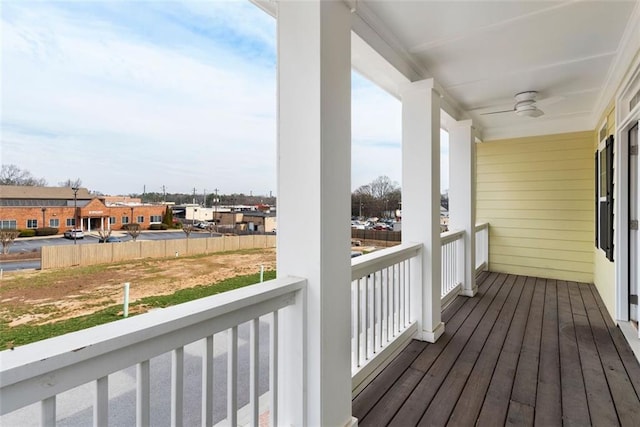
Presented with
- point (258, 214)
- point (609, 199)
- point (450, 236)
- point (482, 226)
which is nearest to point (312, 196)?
point (258, 214)

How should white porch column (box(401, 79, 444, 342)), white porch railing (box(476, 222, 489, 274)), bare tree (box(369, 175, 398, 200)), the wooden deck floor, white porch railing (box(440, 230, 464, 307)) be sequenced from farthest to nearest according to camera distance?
1. white porch railing (box(476, 222, 489, 274))
2. white porch railing (box(440, 230, 464, 307))
3. white porch column (box(401, 79, 444, 342))
4. bare tree (box(369, 175, 398, 200))
5. the wooden deck floor

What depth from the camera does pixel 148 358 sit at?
0.98 meters

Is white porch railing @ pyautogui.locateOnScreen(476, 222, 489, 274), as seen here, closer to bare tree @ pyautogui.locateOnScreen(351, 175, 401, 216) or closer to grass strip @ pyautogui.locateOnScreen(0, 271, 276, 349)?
bare tree @ pyautogui.locateOnScreen(351, 175, 401, 216)

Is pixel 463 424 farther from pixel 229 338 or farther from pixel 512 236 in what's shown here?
pixel 512 236

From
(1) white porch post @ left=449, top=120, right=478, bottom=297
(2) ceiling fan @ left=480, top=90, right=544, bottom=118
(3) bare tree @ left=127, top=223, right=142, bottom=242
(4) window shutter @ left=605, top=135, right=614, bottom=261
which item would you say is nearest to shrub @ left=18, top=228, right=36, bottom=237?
(3) bare tree @ left=127, top=223, right=142, bottom=242

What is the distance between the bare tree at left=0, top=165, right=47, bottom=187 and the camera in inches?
28.5

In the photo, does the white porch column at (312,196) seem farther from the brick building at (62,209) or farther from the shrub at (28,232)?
the shrub at (28,232)

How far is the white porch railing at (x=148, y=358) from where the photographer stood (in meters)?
0.76

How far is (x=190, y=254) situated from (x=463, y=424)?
1.88 metres

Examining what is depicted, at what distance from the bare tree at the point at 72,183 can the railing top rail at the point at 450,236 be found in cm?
352

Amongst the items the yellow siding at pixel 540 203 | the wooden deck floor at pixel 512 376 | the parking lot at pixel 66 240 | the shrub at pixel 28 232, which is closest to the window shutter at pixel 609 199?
the wooden deck floor at pixel 512 376

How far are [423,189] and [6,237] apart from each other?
282 cm

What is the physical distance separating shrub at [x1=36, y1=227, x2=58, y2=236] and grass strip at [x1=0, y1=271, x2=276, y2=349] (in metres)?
0.22

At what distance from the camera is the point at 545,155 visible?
17.4ft
